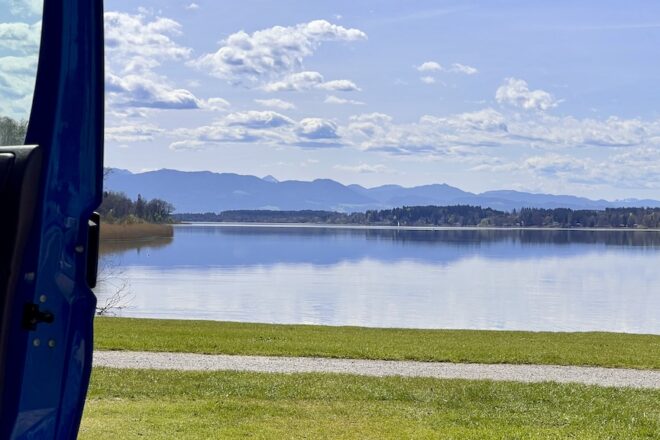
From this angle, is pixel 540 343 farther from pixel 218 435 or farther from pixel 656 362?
pixel 218 435

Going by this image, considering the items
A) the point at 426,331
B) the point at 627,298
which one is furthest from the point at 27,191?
the point at 627,298

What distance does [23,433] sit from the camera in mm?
2264

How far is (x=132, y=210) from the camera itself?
12469 cm

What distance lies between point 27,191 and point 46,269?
0.68 ft

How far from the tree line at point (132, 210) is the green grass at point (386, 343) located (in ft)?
217

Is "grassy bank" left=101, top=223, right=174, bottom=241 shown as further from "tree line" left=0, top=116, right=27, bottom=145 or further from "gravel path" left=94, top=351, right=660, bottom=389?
"tree line" left=0, top=116, right=27, bottom=145

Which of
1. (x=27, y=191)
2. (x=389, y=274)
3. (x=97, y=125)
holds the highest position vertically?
(x=97, y=125)

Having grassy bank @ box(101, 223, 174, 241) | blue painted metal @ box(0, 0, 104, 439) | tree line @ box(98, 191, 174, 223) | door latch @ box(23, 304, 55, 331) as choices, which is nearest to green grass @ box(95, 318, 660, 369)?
blue painted metal @ box(0, 0, 104, 439)

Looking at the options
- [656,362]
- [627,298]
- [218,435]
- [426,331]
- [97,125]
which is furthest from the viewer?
[627,298]

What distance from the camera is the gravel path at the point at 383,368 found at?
43.4ft

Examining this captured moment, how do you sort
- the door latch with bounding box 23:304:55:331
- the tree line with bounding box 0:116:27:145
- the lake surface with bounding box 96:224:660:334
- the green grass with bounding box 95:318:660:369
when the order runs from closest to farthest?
1. the door latch with bounding box 23:304:55:331
2. the tree line with bounding box 0:116:27:145
3. the green grass with bounding box 95:318:660:369
4. the lake surface with bounding box 96:224:660:334

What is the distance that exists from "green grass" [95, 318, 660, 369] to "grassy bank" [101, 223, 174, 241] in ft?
240

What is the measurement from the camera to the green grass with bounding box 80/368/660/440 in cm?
800

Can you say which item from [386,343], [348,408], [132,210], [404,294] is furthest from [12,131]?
[132,210]
